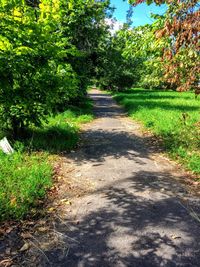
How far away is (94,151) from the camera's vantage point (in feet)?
29.3

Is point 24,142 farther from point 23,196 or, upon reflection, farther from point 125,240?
point 125,240

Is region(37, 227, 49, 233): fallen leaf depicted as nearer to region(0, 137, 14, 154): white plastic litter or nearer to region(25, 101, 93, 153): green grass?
region(0, 137, 14, 154): white plastic litter

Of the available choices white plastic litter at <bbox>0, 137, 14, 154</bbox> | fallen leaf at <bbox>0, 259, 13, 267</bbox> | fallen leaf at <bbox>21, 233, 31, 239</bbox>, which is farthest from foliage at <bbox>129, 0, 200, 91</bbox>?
white plastic litter at <bbox>0, 137, 14, 154</bbox>

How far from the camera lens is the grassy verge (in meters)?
5.02

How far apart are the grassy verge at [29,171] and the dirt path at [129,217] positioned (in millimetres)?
640

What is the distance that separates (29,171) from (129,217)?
252 cm

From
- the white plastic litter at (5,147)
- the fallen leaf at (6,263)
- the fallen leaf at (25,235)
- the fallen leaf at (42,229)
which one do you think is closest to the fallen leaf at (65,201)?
the fallen leaf at (42,229)

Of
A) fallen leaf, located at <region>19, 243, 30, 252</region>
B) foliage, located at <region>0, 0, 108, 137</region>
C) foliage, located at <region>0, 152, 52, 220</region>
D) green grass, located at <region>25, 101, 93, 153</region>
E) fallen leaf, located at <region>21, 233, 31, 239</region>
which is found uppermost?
foliage, located at <region>0, 0, 108, 137</region>

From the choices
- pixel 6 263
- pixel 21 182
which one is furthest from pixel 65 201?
pixel 6 263

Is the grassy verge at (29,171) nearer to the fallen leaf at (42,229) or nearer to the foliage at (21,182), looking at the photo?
the foliage at (21,182)

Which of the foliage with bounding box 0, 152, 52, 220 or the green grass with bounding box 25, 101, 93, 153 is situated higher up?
the green grass with bounding box 25, 101, 93, 153

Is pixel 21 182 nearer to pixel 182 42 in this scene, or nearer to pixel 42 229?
pixel 42 229

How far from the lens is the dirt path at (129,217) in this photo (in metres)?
3.78

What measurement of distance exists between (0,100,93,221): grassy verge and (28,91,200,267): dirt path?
→ 640mm
